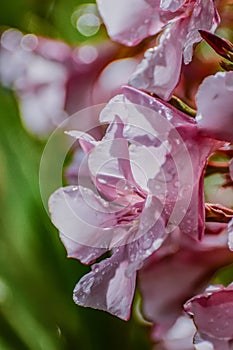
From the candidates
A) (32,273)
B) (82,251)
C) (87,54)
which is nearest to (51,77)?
(87,54)

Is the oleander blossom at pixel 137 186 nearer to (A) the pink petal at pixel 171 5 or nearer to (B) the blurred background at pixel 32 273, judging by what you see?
(A) the pink petal at pixel 171 5

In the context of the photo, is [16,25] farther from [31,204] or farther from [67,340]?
[67,340]

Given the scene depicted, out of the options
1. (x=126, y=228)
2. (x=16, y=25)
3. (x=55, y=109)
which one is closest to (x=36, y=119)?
(x=55, y=109)

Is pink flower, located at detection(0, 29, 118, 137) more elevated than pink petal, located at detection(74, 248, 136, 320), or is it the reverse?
pink petal, located at detection(74, 248, 136, 320)

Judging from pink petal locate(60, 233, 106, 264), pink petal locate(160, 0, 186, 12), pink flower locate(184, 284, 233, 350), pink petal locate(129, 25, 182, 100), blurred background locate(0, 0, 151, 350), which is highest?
pink petal locate(160, 0, 186, 12)

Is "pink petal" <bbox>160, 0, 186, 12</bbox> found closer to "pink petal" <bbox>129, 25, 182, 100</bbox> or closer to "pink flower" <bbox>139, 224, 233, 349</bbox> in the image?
"pink petal" <bbox>129, 25, 182, 100</bbox>

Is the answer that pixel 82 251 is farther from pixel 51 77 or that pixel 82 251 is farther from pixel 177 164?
pixel 51 77

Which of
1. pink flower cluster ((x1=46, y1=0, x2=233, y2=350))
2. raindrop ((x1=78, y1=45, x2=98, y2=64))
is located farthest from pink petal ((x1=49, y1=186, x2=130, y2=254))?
raindrop ((x1=78, y1=45, x2=98, y2=64))
